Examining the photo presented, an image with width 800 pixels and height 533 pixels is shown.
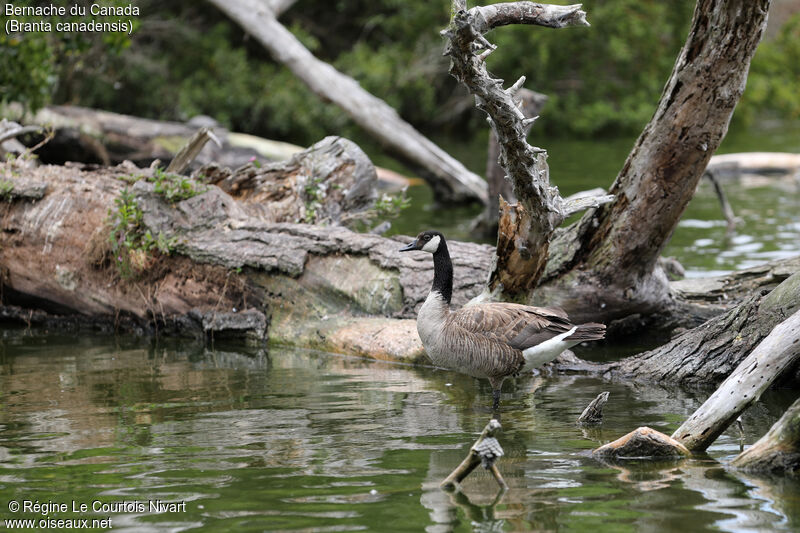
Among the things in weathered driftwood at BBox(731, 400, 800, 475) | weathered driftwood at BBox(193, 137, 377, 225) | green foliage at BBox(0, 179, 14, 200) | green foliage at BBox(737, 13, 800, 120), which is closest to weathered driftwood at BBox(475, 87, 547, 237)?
weathered driftwood at BBox(193, 137, 377, 225)

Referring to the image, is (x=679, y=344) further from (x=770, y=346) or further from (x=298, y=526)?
(x=298, y=526)

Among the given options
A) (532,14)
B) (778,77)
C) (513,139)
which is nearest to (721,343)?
(513,139)

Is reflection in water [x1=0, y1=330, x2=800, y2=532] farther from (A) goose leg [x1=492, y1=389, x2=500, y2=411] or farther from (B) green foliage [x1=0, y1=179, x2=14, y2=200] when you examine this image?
(B) green foliage [x1=0, y1=179, x2=14, y2=200]

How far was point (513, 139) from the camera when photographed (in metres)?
7.11

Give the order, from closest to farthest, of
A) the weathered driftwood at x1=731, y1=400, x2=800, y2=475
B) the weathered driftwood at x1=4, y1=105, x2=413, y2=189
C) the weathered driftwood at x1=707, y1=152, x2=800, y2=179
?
the weathered driftwood at x1=731, y1=400, x2=800, y2=475, the weathered driftwood at x1=4, y1=105, x2=413, y2=189, the weathered driftwood at x1=707, y1=152, x2=800, y2=179

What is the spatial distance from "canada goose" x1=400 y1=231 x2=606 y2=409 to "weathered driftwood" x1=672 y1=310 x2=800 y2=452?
62.6 inches

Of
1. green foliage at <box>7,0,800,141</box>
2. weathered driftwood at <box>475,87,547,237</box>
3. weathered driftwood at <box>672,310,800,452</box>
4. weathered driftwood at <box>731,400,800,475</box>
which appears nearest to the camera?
weathered driftwood at <box>731,400,800,475</box>

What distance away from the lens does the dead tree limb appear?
633 centimetres

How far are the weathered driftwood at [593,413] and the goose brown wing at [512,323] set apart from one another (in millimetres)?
854

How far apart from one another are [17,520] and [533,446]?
332 centimetres

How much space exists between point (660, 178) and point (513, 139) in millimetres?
2193

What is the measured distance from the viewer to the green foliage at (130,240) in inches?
392

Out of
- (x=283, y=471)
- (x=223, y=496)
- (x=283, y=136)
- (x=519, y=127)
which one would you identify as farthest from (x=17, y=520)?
(x=283, y=136)

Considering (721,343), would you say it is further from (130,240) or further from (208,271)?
(130,240)
